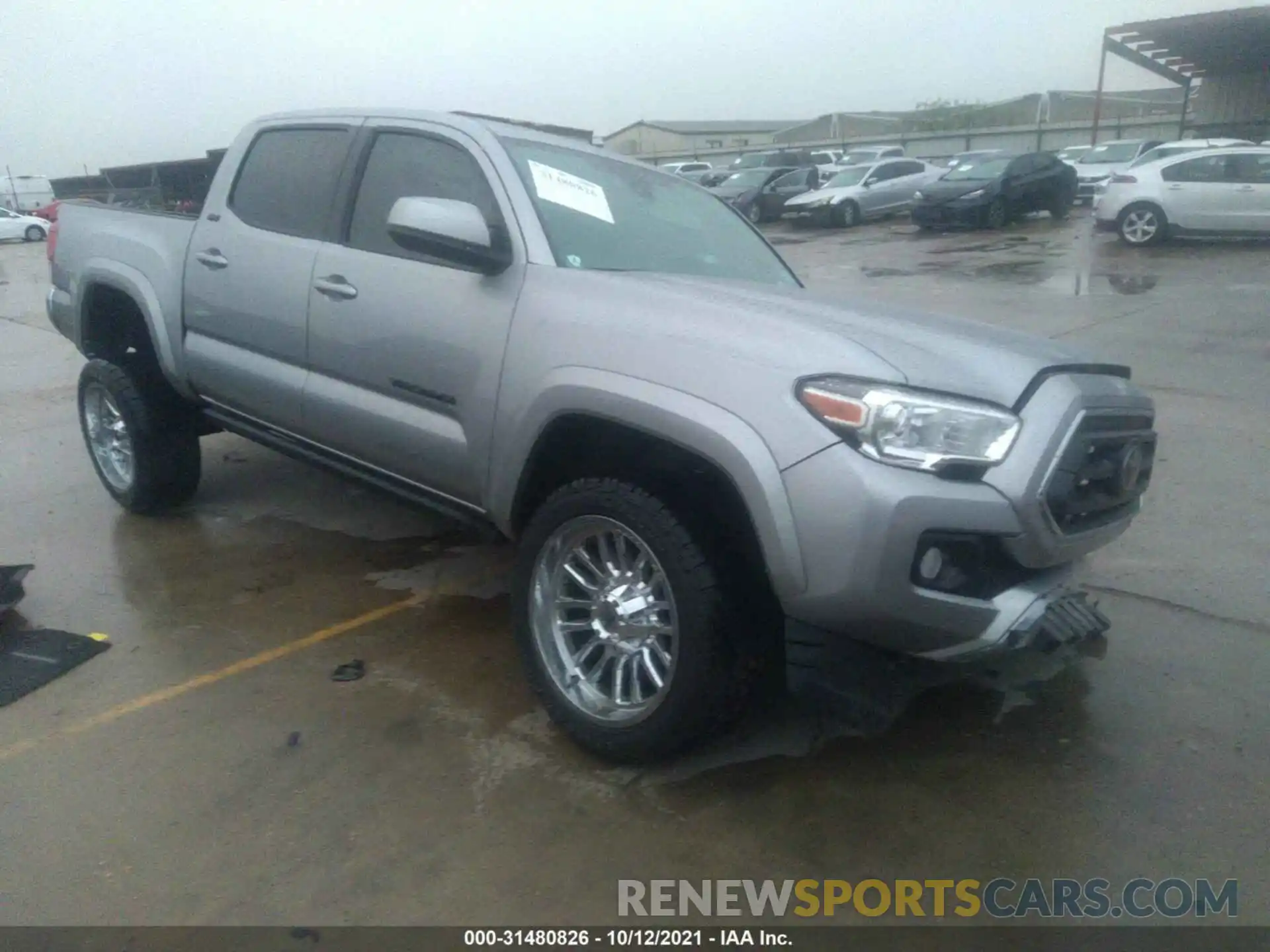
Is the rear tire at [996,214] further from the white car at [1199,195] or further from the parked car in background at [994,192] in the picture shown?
the white car at [1199,195]

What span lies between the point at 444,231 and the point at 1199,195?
1642 cm

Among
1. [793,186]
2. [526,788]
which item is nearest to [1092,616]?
[526,788]

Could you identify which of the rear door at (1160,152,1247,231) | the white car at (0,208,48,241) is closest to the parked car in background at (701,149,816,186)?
the rear door at (1160,152,1247,231)

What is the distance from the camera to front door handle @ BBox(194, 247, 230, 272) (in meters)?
4.41

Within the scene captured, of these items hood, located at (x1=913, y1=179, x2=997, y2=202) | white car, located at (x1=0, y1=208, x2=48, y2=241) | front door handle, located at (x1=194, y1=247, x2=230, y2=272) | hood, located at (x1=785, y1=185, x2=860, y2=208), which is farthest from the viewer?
white car, located at (x1=0, y1=208, x2=48, y2=241)

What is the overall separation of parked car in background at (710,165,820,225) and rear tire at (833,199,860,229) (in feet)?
5.62

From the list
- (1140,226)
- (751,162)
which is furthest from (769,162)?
(1140,226)

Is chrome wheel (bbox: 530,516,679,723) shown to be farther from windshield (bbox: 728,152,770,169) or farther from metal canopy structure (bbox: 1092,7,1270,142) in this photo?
windshield (bbox: 728,152,770,169)

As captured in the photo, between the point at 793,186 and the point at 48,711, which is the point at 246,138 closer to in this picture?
the point at 48,711

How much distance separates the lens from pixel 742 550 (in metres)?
2.81

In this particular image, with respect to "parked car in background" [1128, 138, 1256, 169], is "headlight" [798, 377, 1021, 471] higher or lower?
lower

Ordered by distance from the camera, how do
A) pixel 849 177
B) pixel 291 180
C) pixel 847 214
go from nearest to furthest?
pixel 291 180 → pixel 847 214 → pixel 849 177

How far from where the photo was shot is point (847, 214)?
24.1 m

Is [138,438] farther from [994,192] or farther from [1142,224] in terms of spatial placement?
[994,192]
